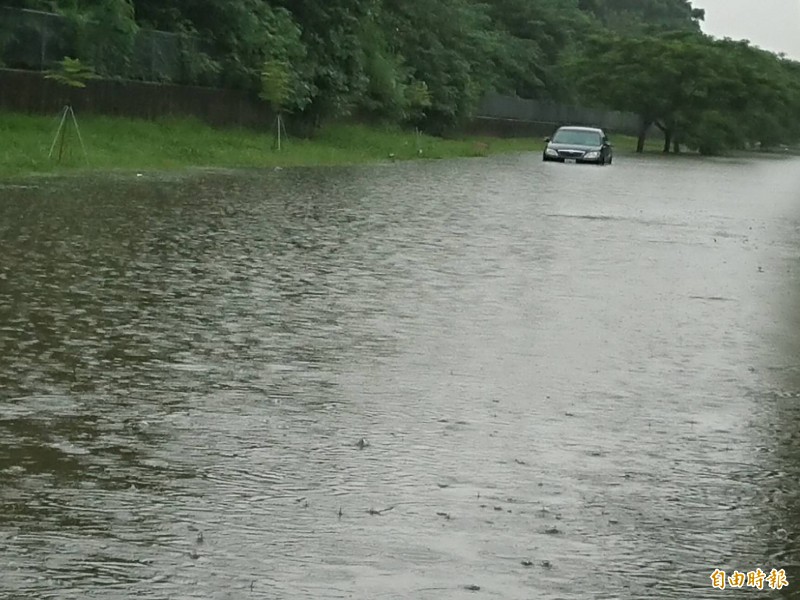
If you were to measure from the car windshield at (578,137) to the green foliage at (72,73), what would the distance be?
18963 mm

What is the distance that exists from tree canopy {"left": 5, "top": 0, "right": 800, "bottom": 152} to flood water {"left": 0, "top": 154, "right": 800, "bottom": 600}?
22322 mm

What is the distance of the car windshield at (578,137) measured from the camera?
49.3 m

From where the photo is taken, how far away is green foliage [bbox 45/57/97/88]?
108 feet

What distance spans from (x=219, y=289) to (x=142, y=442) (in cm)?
564

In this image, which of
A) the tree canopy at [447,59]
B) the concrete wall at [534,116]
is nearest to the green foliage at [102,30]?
the tree canopy at [447,59]

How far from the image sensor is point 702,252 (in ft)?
62.5

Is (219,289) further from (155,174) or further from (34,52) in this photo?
(34,52)

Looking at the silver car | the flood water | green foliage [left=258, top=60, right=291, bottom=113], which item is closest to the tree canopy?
green foliage [left=258, top=60, right=291, bottom=113]

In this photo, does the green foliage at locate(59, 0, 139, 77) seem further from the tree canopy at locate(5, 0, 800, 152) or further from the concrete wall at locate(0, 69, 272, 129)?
the concrete wall at locate(0, 69, 272, 129)

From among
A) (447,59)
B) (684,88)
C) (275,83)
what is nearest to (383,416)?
(275,83)

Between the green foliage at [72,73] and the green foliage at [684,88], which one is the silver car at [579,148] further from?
the green foliage at [684,88]

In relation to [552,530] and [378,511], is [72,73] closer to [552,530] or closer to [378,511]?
[378,511]

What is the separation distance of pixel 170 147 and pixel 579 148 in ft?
60.3

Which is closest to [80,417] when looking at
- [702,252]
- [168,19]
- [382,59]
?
[702,252]
